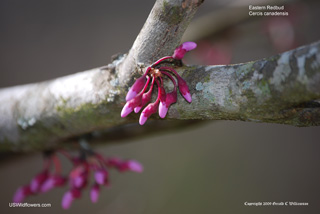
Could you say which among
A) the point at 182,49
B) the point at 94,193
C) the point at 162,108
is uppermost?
the point at 182,49

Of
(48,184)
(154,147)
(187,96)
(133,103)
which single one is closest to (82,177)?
(48,184)

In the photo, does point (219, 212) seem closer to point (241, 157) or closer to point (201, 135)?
point (241, 157)

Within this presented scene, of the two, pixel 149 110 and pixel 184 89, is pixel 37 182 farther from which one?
pixel 184 89

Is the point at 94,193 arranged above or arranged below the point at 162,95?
below

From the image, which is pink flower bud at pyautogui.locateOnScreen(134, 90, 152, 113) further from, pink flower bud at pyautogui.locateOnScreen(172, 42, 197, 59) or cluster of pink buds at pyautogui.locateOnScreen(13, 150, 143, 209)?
cluster of pink buds at pyautogui.locateOnScreen(13, 150, 143, 209)

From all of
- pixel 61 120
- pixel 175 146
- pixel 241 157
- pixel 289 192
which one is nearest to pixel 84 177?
pixel 61 120

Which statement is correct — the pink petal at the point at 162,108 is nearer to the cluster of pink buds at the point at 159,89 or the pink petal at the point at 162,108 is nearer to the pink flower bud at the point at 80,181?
the cluster of pink buds at the point at 159,89
